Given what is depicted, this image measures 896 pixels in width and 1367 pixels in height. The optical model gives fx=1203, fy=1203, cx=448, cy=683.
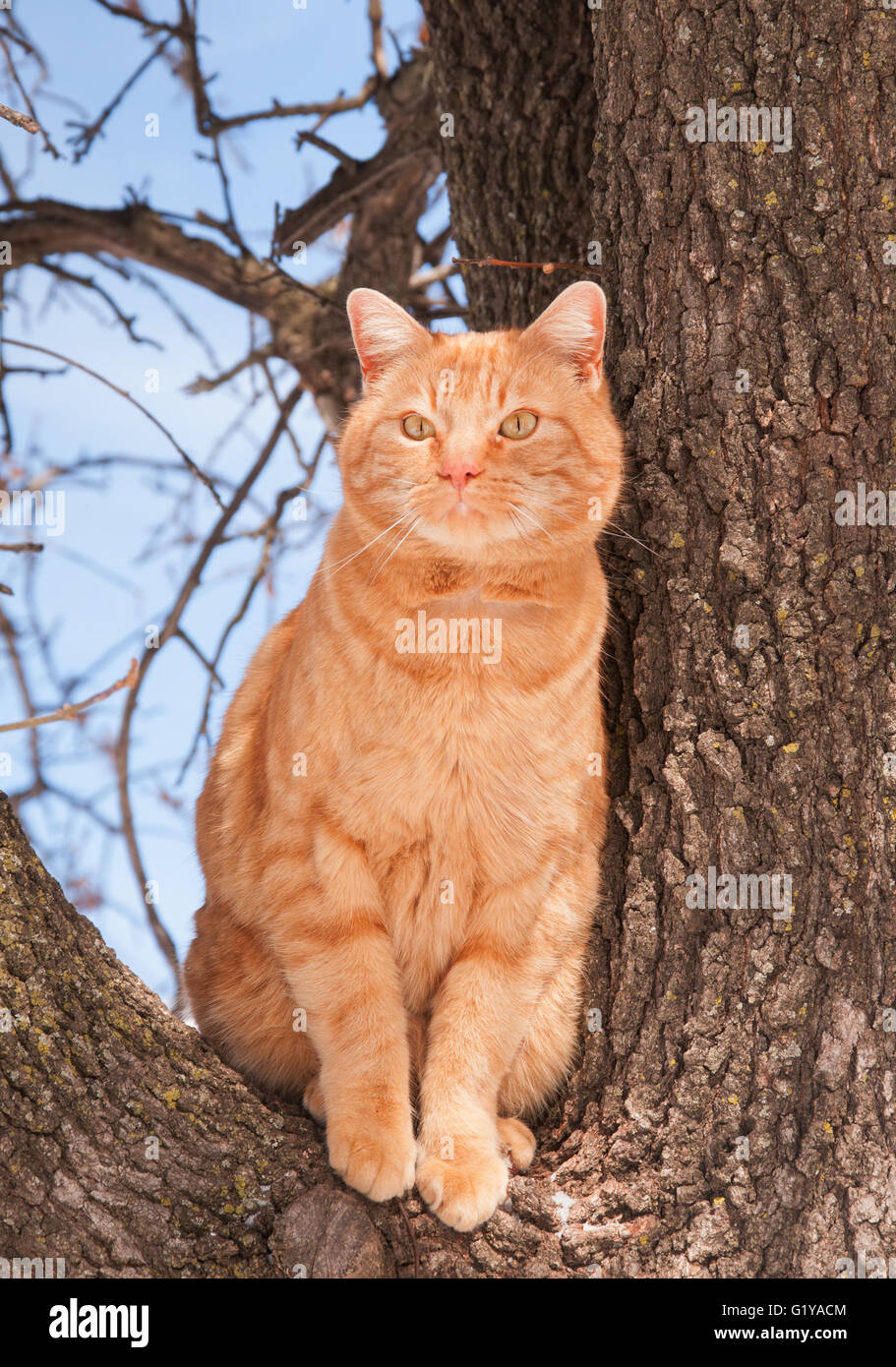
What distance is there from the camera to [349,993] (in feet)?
8.22

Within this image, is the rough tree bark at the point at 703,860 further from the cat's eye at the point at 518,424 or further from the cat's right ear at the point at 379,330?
the cat's right ear at the point at 379,330

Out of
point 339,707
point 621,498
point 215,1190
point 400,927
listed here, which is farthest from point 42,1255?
point 621,498

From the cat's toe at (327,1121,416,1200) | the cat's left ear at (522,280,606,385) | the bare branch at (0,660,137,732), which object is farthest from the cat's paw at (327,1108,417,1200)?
the cat's left ear at (522,280,606,385)

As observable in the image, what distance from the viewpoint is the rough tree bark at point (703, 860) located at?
220cm

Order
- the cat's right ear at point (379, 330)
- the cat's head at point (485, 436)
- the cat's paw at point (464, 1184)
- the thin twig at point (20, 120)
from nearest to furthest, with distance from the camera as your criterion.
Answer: the thin twig at point (20, 120)
the cat's paw at point (464, 1184)
the cat's head at point (485, 436)
the cat's right ear at point (379, 330)

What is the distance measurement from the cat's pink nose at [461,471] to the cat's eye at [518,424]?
19 cm

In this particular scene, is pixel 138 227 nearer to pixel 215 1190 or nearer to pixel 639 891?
pixel 639 891

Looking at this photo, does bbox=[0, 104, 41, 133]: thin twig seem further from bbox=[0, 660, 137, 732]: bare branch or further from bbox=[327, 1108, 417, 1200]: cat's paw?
bbox=[327, 1108, 417, 1200]: cat's paw

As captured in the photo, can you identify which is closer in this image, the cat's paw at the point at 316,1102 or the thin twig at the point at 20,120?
the thin twig at the point at 20,120

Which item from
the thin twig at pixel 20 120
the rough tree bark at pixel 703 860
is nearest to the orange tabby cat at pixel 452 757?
the rough tree bark at pixel 703 860

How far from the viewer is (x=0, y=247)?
382 cm

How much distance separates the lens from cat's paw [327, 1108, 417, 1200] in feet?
7.43

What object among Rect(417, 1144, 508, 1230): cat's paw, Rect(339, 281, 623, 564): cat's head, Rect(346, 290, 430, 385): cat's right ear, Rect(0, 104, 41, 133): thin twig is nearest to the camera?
Rect(0, 104, 41, 133): thin twig

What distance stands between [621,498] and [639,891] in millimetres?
868
